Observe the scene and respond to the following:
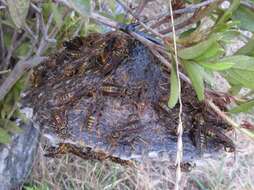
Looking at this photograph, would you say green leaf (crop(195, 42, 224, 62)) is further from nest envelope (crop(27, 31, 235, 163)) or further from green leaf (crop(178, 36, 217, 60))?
nest envelope (crop(27, 31, 235, 163))

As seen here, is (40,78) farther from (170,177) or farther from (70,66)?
(170,177)

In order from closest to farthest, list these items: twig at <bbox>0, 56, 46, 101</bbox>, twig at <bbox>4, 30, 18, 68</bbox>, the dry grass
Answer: twig at <bbox>0, 56, 46, 101</bbox> < twig at <bbox>4, 30, 18, 68</bbox> < the dry grass

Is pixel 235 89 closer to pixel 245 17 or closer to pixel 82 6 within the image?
pixel 245 17

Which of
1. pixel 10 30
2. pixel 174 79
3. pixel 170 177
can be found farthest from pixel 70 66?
pixel 170 177

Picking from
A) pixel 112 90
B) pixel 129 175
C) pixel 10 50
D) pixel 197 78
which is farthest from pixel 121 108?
pixel 129 175

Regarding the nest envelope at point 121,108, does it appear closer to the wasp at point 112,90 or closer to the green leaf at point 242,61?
the wasp at point 112,90

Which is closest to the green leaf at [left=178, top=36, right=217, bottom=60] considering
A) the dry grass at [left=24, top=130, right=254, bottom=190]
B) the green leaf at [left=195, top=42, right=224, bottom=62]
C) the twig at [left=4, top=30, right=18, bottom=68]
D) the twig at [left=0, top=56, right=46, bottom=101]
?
the green leaf at [left=195, top=42, right=224, bottom=62]
